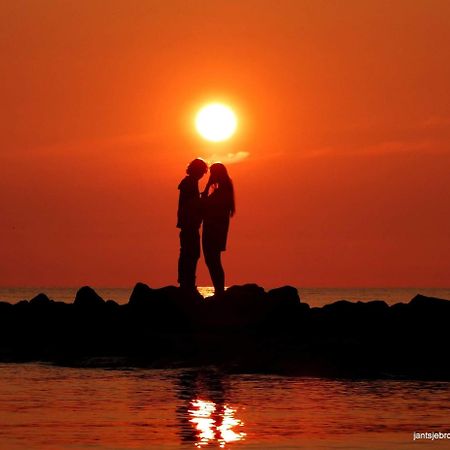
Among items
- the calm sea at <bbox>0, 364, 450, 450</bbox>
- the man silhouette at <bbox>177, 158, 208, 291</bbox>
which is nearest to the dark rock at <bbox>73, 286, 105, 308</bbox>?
the man silhouette at <bbox>177, 158, 208, 291</bbox>

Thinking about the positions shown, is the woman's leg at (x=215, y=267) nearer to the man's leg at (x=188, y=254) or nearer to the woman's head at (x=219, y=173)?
the man's leg at (x=188, y=254)

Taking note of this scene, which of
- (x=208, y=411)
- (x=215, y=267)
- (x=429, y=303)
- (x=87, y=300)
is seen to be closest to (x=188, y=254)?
(x=215, y=267)

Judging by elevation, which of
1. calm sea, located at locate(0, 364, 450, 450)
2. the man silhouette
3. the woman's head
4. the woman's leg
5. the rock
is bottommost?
calm sea, located at locate(0, 364, 450, 450)

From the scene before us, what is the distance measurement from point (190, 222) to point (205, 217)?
0.35 m

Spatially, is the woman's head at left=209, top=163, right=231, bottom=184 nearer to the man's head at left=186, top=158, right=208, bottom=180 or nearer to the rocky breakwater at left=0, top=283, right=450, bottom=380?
the man's head at left=186, top=158, right=208, bottom=180

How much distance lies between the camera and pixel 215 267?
1025 inches

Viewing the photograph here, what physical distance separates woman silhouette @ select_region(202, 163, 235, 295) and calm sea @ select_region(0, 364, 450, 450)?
3735mm

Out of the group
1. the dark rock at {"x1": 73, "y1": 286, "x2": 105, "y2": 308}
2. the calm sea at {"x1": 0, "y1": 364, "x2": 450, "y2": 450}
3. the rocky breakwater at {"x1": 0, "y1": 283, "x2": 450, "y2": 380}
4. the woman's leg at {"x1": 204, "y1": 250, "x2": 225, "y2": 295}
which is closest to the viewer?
the calm sea at {"x1": 0, "y1": 364, "x2": 450, "y2": 450}

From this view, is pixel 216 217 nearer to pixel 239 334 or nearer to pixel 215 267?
pixel 215 267

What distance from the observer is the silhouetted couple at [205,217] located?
83.3 ft

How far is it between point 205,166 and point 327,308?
14.2 ft

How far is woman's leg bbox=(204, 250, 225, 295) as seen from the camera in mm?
25875

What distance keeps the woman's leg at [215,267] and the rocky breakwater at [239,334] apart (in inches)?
10.8

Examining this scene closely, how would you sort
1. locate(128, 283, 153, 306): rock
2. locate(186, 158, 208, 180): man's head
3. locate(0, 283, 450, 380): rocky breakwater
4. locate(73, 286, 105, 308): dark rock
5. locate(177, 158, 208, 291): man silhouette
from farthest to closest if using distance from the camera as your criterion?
locate(73, 286, 105, 308): dark rock → locate(128, 283, 153, 306): rock → locate(177, 158, 208, 291): man silhouette → locate(186, 158, 208, 180): man's head → locate(0, 283, 450, 380): rocky breakwater
